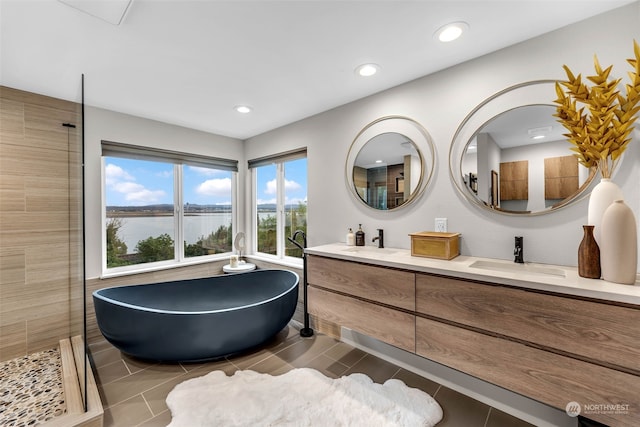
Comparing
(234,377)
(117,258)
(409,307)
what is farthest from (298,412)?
(117,258)

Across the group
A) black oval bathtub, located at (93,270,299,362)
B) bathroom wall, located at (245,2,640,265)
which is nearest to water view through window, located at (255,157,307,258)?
bathroom wall, located at (245,2,640,265)

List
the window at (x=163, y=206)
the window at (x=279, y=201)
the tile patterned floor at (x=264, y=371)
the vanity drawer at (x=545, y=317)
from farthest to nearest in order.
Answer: the window at (x=279, y=201) < the window at (x=163, y=206) < the tile patterned floor at (x=264, y=371) < the vanity drawer at (x=545, y=317)

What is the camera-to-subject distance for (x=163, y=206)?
11.1 ft

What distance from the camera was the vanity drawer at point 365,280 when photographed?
5.79 ft

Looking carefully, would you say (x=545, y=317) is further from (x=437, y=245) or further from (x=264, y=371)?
(x=264, y=371)

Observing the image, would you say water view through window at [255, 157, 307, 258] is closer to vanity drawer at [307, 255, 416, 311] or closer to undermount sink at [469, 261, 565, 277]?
vanity drawer at [307, 255, 416, 311]

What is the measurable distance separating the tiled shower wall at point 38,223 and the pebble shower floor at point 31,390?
0.69ft

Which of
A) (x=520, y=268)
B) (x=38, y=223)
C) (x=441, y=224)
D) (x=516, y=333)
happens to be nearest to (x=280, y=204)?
(x=441, y=224)

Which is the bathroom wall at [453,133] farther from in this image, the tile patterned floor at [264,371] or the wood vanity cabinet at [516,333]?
the tile patterned floor at [264,371]

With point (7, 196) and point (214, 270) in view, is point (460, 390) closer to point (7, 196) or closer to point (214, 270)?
point (214, 270)

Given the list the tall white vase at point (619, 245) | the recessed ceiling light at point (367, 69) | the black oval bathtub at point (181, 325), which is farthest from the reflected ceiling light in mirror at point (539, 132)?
the black oval bathtub at point (181, 325)

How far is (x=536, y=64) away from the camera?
5.49ft

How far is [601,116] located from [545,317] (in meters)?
1.08

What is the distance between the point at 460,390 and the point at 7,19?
3800 mm
